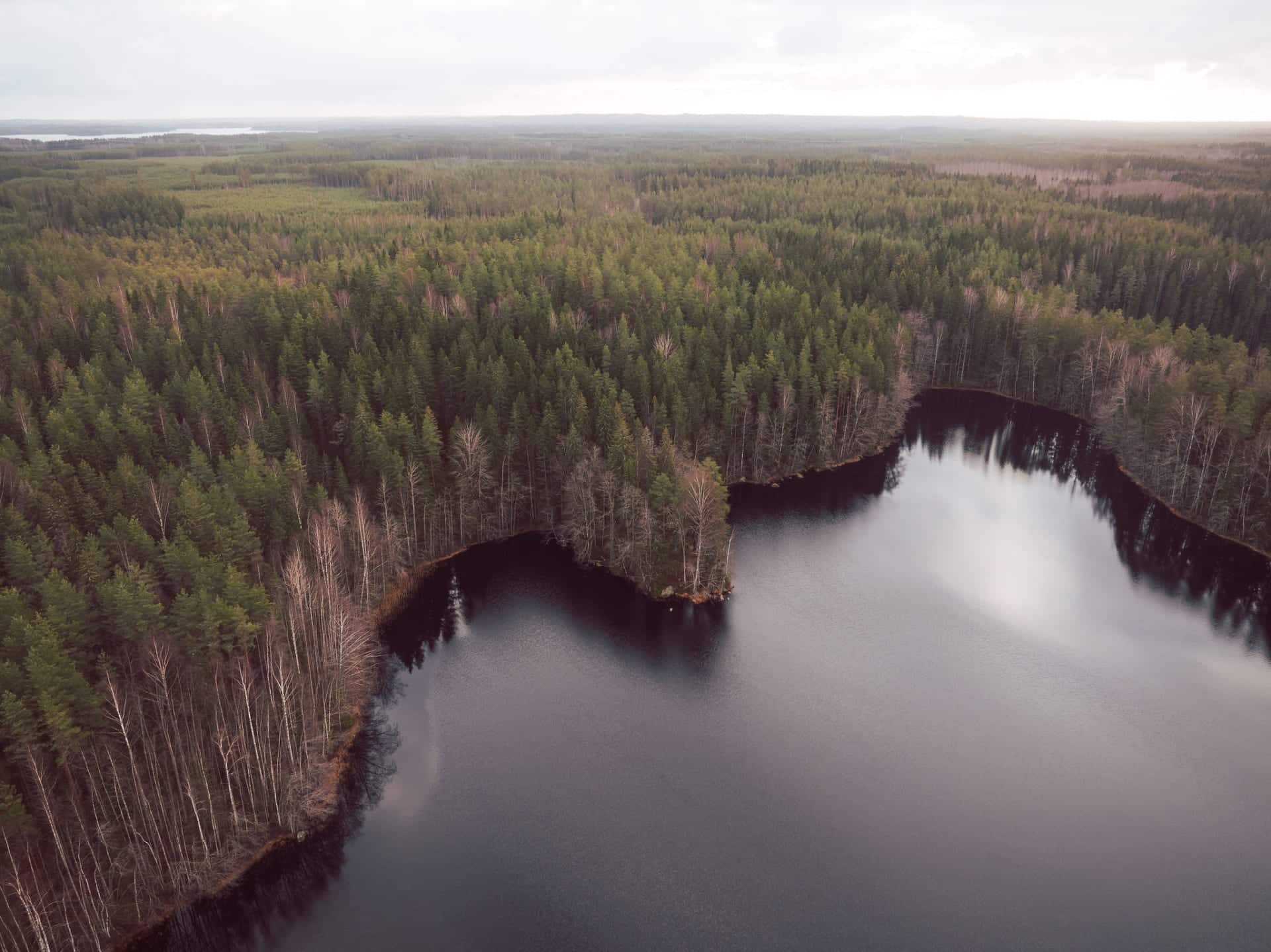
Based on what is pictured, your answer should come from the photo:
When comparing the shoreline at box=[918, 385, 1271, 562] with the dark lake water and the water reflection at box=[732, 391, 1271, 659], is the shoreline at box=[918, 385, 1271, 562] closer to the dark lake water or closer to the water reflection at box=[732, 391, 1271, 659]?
the water reflection at box=[732, 391, 1271, 659]

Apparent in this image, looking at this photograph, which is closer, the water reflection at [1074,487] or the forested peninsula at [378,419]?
the forested peninsula at [378,419]

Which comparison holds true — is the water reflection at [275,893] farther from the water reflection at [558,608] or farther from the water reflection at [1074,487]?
the water reflection at [1074,487]

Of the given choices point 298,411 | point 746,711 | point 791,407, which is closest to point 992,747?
point 746,711

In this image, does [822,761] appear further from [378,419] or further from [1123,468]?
[1123,468]

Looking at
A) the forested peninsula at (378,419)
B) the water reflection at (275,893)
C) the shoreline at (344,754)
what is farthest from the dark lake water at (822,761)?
the forested peninsula at (378,419)

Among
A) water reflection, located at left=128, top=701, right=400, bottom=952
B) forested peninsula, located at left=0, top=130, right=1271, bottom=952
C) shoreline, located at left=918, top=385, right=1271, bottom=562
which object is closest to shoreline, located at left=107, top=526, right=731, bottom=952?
water reflection, located at left=128, top=701, right=400, bottom=952
